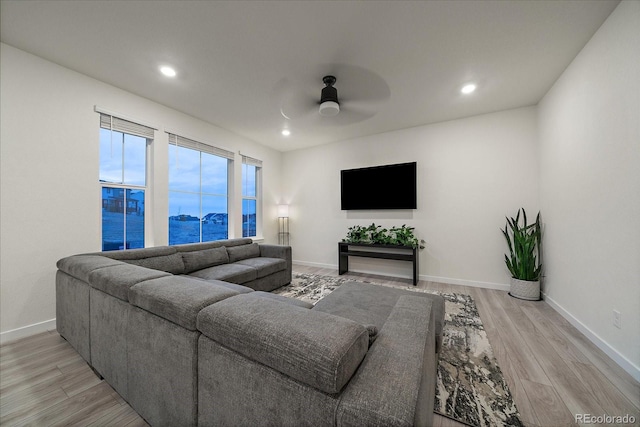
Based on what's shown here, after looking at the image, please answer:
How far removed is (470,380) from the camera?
63.1 inches

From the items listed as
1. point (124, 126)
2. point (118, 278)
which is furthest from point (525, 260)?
point (124, 126)

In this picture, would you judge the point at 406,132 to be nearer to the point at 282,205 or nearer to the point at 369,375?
the point at 282,205

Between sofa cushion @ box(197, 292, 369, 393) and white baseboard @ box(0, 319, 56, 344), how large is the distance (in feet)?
8.78

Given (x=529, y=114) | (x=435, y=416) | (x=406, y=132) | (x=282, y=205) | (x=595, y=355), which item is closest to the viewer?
(x=435, y=416)

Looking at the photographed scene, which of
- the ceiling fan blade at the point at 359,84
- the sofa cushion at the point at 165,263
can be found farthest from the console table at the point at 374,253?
the sofa cushion at the point at 165,263

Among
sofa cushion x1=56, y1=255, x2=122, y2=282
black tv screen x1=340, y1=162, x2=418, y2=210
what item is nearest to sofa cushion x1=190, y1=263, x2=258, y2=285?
sofa cushion x1=56, y1=255, x2=122, y2=282

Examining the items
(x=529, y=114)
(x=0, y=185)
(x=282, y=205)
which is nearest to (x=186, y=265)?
(x=0, y=185)

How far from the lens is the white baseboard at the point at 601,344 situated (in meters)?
1.64

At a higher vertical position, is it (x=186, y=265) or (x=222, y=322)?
(x=222, y=322)

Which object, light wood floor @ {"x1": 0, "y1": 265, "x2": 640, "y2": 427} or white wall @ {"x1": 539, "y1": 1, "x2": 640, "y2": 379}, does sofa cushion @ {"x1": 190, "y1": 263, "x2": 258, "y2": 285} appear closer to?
Result: light wood floor @ {"x1": 0, "y1": 265, "x2": 640, "y2": 427}

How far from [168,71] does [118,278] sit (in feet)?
7.52

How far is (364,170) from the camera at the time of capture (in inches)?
180

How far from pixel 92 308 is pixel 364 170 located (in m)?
4.12

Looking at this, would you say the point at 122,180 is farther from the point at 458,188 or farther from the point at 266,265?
the point at 458,188
